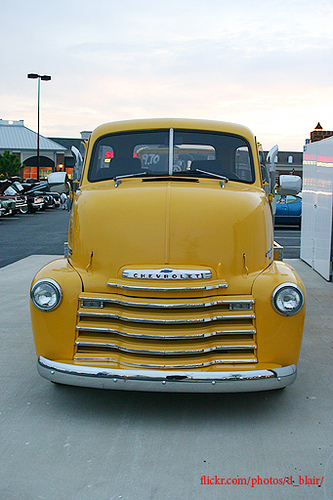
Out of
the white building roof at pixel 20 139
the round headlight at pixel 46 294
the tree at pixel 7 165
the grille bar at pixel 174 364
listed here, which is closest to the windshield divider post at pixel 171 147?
the round headlight at pixel 46 294

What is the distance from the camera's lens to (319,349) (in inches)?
216

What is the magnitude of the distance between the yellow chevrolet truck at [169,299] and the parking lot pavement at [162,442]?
0.34 m

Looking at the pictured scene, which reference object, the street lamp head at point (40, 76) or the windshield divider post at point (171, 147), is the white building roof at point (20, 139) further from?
the windshield divider post at point (171, 147)

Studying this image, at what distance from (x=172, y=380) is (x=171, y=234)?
1.05 m

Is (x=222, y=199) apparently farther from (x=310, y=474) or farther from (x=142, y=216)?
(x=310, y=474)

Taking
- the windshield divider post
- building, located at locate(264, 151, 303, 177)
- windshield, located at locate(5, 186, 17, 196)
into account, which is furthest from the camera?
building, located at locate(264, 151, 303, 177)

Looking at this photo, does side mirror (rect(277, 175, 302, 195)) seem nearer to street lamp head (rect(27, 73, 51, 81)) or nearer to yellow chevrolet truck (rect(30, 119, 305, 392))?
yellow chevrolet truck (rect(30, 119, 305, 392))

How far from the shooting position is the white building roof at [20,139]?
58.3m

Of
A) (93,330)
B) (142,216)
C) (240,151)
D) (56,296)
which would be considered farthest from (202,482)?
(240,151)

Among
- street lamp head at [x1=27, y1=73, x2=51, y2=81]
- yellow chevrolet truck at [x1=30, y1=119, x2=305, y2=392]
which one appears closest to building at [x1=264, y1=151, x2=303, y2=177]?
street lamp head at [x1=27, y1=73, x2=51, y2=81]

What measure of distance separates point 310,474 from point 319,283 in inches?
231

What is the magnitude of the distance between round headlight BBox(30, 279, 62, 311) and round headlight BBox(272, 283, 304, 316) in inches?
59.0

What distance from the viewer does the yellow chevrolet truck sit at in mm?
3715

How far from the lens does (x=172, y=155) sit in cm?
507
